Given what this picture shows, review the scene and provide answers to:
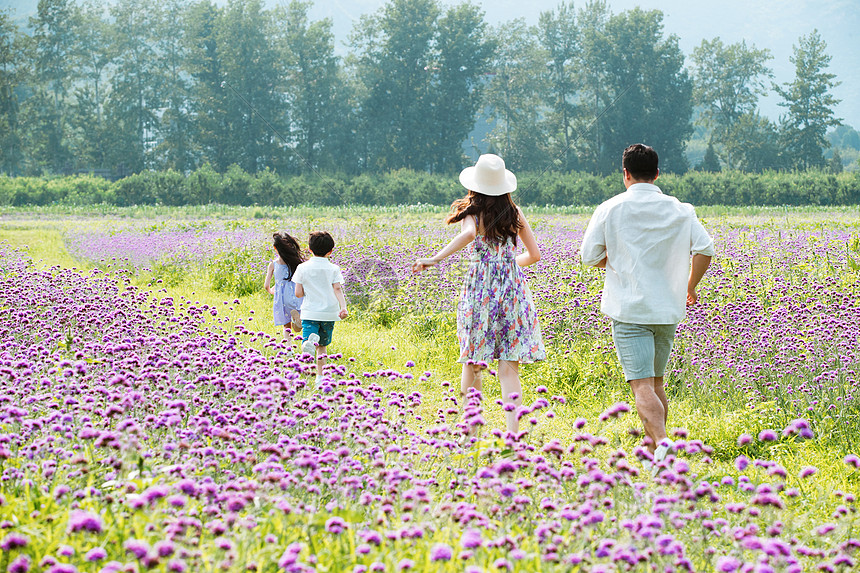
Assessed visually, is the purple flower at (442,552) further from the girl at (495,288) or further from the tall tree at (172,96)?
the tall tree at (172,96)

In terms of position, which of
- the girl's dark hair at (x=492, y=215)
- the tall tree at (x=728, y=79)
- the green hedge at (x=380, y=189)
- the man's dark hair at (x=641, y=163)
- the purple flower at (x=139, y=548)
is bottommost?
the purple flower at (x=139, y=548)

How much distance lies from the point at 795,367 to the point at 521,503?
11.3 feet

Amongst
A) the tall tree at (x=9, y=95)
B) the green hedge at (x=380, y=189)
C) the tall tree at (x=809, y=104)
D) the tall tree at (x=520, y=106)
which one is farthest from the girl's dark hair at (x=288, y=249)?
the tall tree at (x=809, y=104)

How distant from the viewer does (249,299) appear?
458 inches

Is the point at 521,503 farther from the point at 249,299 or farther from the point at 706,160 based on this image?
the point at 706,160

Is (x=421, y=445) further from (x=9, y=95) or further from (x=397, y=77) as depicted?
(x=9, y=95)

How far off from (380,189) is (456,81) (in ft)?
51.5

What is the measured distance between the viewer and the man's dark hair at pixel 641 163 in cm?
443

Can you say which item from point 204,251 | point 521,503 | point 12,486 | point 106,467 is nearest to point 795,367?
point 521,503

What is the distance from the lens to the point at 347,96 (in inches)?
2670

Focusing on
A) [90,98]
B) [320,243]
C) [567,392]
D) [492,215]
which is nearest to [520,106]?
[90,98]

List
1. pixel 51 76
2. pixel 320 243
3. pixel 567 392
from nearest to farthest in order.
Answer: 1. pixel 567 392
2. pixel 320 243
3. pixel 51 76

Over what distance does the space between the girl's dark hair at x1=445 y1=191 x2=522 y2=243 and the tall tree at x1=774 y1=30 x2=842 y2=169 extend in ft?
241

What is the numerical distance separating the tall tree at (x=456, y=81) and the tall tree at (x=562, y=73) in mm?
6417
